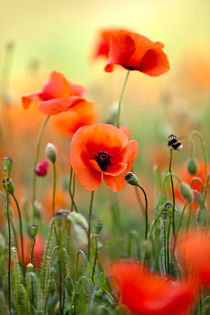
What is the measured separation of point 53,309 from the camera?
1.06m

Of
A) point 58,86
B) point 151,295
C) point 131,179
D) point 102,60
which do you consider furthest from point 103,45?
point 102,60

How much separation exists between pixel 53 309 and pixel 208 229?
378mm

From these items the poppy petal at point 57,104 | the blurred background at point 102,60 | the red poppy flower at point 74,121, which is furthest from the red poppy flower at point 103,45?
the blurred background at point 102,60

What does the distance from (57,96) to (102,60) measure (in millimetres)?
3695

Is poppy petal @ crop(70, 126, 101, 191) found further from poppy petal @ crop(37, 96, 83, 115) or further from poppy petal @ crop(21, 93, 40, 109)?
poppy petal @ crop(21, 93, 40, 109)

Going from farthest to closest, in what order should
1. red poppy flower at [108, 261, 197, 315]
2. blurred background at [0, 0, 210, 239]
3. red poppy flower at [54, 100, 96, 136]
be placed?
blurred background at [0, 0, 210, 239]
red poppy flower at [54, 100, 96, 136]
red poppy flower at [108, 261, 197, 315]

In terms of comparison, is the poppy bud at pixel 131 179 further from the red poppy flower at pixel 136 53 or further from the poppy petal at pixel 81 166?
the red poppy flower at pixel 136 53

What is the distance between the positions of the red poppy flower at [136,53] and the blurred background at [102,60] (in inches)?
57.1

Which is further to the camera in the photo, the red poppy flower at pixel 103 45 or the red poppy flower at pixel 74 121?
the red poppy flower at pixel 103 45

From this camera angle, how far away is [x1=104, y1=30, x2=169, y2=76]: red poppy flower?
3.45 ft

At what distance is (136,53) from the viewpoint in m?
1.08

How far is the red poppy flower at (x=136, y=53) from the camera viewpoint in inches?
41.4

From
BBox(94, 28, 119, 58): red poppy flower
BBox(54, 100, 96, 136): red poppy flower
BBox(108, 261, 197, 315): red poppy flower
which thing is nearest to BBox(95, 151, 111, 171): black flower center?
BBox(54, 100, 96, 136): red poppy flower

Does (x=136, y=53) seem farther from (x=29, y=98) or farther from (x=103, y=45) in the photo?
(x=103, y=45)
